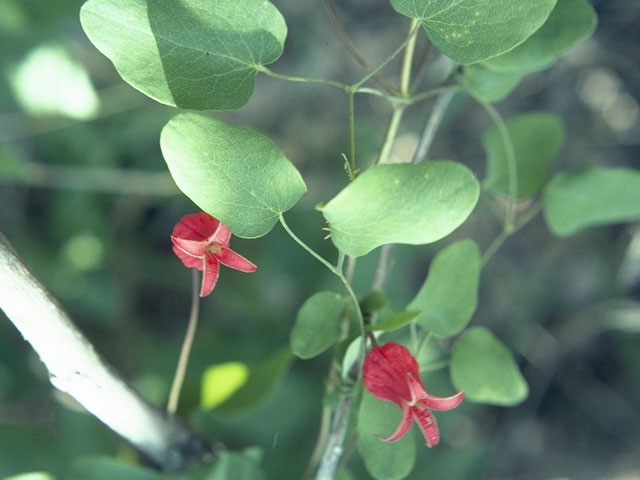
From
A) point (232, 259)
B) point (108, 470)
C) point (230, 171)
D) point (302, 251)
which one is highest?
point (230, 171)

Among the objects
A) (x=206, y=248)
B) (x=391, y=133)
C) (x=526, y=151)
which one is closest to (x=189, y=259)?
(x=206, y=248)

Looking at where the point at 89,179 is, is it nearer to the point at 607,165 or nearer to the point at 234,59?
the point at 234,59

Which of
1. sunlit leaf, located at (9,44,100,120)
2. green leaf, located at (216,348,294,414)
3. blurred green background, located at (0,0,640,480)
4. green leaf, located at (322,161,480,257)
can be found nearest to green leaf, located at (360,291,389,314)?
green leaf, located at (322,161,480,257)

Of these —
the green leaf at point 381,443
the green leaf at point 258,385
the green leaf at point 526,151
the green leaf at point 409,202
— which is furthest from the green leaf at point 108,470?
the green leaf at point 526,151

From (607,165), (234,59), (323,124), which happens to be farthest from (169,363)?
(607,165)

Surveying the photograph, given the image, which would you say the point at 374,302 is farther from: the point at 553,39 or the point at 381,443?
the point at 553,39

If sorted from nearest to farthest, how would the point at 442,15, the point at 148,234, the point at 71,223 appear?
the point at 442,15
the point at 71,223
the point at 148,234

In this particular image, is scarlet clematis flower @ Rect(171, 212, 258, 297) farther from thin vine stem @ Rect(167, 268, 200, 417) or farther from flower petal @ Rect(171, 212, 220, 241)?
thin vine stem @ Rect(167, 268, 200, 417)
